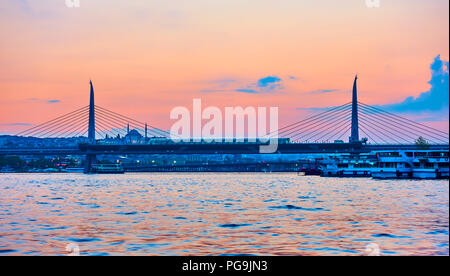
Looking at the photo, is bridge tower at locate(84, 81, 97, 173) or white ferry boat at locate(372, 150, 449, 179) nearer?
white ferry boat at locate(372, 150, 449, 179)

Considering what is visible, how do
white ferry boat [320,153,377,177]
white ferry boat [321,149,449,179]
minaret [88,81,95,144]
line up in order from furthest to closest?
minaret [88,81,95,144]
white ferry boat [320,153,377,177]
white ferry boat [321,149,449,179]

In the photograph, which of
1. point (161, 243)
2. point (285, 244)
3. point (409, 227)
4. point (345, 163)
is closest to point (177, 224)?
point (161, 243)

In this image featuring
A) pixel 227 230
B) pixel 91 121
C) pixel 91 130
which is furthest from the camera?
pixel 91 121

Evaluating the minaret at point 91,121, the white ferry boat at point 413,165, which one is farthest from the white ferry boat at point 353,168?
the minaret at point 91,121

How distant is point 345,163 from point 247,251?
120 meters

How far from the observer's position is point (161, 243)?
73.0 ft

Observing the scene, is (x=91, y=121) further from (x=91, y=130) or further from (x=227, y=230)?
(x=227, y=230)

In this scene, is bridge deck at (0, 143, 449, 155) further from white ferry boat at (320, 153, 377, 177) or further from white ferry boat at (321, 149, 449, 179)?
white ferry boat at (321, 149, 449, 179)

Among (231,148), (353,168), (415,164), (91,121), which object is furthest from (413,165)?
(91,121)

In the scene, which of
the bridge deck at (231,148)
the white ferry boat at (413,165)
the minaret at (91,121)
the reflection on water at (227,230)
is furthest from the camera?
the minaret at (91,121)

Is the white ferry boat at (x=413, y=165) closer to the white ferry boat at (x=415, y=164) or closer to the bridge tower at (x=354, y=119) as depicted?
the white ferry boat at (x=415, y=164)

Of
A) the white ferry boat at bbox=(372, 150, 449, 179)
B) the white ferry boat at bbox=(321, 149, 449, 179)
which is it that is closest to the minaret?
the white ferry boat at bbox=(321, 149, 449, 179)

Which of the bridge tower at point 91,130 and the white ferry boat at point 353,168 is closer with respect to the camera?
the white ferry boat at point 353,168
